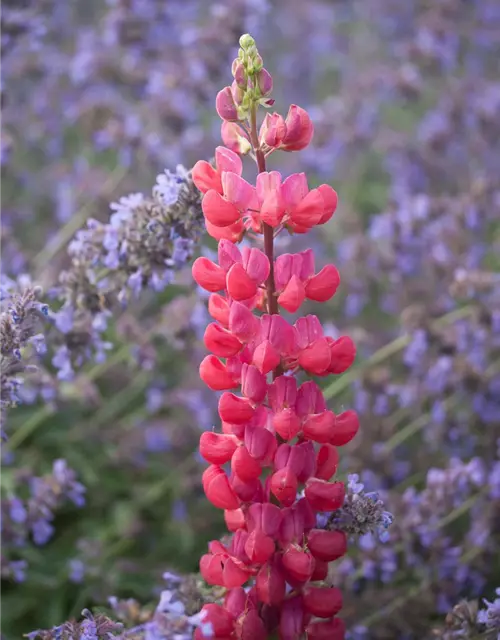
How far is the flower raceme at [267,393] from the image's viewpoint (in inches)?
62.6

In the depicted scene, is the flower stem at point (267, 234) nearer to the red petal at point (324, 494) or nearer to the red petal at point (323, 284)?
the red petal at point (323, 284)

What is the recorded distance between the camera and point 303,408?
5.31ft

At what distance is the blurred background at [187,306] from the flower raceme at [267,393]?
1.25 ft

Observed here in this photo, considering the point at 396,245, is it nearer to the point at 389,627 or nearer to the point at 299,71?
the point at 389,627

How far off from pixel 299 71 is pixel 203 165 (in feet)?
12.4

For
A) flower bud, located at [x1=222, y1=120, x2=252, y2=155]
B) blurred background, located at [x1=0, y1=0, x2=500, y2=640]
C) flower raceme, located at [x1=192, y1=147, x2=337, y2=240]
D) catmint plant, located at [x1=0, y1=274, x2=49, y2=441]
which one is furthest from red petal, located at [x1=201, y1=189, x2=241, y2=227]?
catmint plant, located at [x1=0, y1=274, x2=49, y2=441]

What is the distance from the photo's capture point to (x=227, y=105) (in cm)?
166

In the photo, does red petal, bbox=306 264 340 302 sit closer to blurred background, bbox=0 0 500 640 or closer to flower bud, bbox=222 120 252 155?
flower bud, bbox=222 120 252 155

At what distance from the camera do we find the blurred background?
2461 mm

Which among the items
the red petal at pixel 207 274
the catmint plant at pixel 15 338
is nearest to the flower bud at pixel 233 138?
the red petal at pixel 207 274

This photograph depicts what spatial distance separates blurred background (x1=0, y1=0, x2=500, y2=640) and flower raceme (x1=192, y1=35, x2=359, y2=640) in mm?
381

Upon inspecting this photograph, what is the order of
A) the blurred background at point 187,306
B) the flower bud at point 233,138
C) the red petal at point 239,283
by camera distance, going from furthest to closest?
1. the blurred background at point 187,306
2. the flower bud at point 233,138
3. the red petal at point 239,283

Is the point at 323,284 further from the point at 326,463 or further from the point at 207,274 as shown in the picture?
the point at 326,463

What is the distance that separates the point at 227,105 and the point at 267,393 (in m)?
0.58
